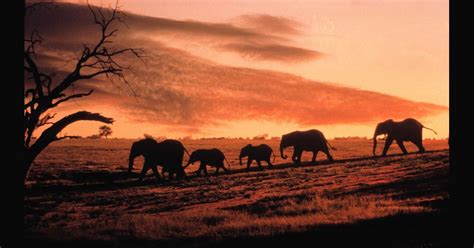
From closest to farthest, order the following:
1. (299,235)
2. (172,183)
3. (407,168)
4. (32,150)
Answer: (299,235) < (32,150) < (407,168) < (172,183)

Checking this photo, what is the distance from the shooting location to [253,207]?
21328mm

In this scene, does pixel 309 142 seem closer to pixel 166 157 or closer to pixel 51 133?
pixel 166 157

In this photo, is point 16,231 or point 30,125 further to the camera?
point 30,125

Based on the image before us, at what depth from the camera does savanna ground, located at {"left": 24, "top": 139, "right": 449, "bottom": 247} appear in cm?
1473

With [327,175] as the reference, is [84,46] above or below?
above

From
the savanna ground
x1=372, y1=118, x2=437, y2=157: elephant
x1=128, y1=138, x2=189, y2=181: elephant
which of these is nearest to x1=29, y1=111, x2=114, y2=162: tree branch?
the savanna ground

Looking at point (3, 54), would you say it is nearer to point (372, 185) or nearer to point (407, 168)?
point (372, 185)

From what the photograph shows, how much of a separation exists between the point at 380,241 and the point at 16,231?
785cm

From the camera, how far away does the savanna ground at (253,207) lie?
14.7m

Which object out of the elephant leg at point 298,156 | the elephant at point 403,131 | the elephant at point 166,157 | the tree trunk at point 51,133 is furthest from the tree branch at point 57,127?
the elephant at point 403,131

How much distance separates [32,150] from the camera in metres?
18.8

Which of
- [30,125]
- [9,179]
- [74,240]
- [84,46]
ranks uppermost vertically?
[84,46]

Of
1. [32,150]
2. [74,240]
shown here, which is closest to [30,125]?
[32,150]

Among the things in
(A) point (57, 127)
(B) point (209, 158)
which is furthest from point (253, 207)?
(B) point (209, 158)
